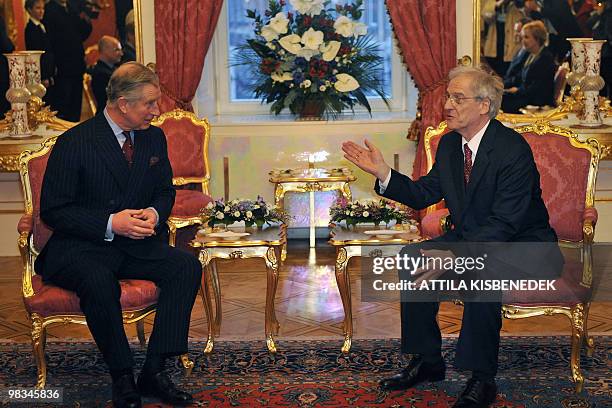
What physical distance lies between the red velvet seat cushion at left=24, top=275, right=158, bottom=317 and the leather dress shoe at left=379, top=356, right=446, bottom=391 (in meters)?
1.17

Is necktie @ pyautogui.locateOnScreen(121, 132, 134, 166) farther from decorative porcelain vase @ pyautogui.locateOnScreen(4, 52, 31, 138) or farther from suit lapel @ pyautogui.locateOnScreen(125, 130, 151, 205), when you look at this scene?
decorative porcelain vase @ pyautogui.locateOnScreen(4, 52, 31, 138)

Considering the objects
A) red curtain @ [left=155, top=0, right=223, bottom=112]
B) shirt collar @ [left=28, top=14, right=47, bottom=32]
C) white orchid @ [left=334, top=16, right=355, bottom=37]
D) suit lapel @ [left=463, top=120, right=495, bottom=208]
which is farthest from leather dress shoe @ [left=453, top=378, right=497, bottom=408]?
shirt collar @ [left=28, top=14, right=47, bottom=32]

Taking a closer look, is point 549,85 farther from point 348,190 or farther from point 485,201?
point 485,201

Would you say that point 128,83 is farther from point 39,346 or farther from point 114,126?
point 39,346

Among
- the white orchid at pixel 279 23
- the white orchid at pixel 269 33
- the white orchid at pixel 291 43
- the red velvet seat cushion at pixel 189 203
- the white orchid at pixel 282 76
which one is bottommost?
the red velvet seat cushion at pixel 189 203

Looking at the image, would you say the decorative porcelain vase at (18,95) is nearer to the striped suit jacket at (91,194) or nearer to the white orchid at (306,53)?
the white orchid at (306,53)

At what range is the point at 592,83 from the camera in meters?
6.84

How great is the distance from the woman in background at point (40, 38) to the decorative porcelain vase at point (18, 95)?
1.22 ft

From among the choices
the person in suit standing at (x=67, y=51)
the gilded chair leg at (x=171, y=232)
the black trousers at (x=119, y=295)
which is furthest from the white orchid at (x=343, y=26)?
the black trousers at (x=119, y=295)

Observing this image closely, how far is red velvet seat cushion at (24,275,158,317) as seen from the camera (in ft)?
13.8

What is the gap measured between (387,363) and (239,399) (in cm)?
85

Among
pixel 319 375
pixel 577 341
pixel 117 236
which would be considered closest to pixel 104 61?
pixel 117 236

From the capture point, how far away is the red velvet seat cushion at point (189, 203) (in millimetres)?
6345

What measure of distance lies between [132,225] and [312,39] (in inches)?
137
